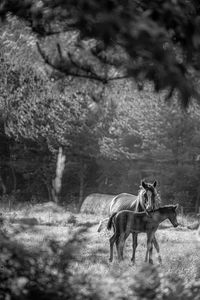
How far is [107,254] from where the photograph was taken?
7.93m

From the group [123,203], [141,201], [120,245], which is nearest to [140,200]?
[141,201]

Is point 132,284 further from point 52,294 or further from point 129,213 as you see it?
point 129,213

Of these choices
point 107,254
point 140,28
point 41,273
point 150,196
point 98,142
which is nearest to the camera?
point 140,28

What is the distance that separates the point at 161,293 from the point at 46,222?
61.6 feet

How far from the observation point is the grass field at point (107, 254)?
4180 millimetres

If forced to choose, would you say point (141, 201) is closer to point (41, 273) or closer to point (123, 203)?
point (123, 203)

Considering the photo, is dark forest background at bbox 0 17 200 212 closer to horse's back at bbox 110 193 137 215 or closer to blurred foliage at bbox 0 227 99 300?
horse's back at bbox 110 193 137 215

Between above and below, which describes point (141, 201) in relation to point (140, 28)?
below

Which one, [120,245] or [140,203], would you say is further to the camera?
[140,203]

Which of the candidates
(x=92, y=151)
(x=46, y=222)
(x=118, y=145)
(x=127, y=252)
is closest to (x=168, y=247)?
(x=127, y=252)

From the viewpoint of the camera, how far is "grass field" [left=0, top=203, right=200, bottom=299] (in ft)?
13.7

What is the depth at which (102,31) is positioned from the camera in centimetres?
326

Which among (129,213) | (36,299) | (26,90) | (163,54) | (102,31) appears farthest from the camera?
(26,90)

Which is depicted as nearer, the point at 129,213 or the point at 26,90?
the point at 129,213
